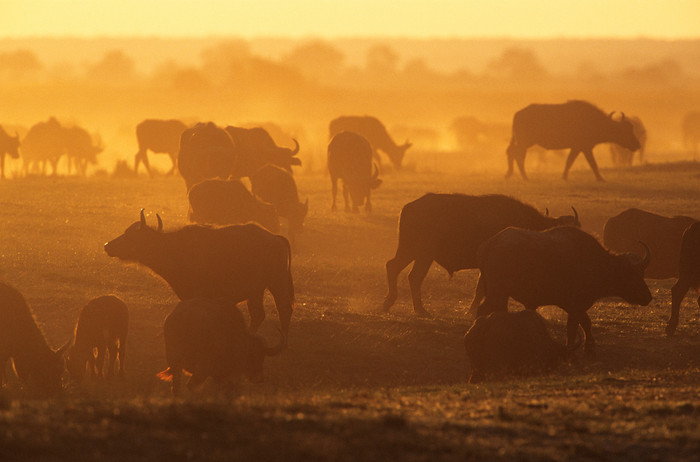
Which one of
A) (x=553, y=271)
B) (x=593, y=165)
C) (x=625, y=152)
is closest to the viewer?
(x=553, y=271)

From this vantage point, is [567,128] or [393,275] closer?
[393,275]

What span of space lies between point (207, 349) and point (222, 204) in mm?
7568

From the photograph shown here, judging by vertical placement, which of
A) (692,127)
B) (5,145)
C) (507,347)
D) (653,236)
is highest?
(692,127)

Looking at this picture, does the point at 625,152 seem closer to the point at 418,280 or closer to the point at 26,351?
the point at 418,280

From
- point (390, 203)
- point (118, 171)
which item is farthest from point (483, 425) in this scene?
point (118, 171)

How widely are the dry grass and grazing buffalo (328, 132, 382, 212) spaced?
696 mm

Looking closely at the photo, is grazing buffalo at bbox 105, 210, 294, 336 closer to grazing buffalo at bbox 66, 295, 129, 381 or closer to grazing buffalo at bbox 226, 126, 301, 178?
grazing buffalo at bbox 66, 295, 129, 381

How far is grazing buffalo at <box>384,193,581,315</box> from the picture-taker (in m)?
15.2

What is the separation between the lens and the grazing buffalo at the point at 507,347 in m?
12.1

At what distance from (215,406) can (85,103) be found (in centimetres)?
9933

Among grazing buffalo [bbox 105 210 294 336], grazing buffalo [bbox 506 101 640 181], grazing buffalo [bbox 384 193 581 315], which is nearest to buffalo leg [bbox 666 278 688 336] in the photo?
grazing buffalo [bbox 384 193 581 315]

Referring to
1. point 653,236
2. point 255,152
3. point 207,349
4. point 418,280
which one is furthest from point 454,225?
point 255,152

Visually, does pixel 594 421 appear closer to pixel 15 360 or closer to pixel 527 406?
pixel 527 406

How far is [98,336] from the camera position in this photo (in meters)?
12.4
